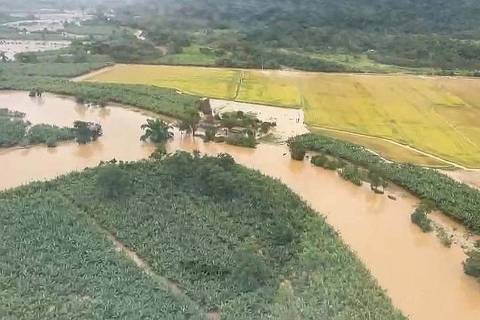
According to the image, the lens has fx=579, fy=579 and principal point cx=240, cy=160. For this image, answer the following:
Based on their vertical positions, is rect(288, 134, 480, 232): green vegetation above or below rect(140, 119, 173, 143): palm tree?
below

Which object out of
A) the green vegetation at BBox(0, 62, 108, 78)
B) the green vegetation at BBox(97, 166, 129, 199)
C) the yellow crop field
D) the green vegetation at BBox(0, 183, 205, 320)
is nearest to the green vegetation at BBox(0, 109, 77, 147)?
the green vegetation at BBox(97, 166, 129, 199)

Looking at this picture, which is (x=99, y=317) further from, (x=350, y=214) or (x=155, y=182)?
(x=350, y=214)

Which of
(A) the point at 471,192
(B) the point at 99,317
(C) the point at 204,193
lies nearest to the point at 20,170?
(C) the point at 204,193

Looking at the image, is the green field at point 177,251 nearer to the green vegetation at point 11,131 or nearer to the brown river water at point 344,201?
the brown river water at point 344,201

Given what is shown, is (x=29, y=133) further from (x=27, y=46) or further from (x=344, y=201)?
(x=27, y=46)

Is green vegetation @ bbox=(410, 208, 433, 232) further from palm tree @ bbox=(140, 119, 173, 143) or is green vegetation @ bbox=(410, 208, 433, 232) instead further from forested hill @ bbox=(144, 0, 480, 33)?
forested hill @ bbox=(144, 0, 480, 33)

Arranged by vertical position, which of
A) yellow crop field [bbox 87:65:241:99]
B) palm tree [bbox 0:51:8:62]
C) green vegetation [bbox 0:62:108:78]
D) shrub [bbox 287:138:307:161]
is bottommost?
shrub [bbox 287:138:307:161]
